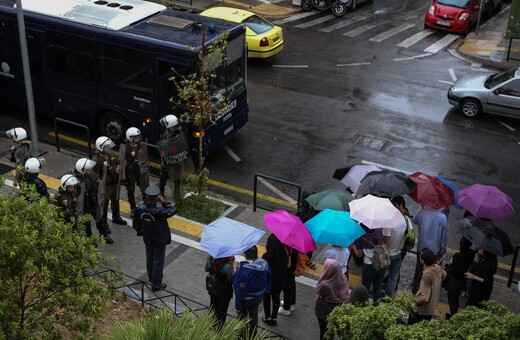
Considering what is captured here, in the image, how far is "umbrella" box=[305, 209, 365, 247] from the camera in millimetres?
9555

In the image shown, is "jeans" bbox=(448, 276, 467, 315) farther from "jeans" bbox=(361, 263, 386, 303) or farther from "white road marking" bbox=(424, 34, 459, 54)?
"white road marking" bbox=(424, 34, 459, 54)

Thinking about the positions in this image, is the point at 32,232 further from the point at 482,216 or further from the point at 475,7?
the point at 475,7

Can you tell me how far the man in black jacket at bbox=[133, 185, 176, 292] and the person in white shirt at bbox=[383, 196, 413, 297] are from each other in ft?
9.98

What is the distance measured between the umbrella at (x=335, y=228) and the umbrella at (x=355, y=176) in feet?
5.77

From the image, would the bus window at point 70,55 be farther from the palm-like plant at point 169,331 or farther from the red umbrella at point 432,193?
the palm-like plant at point 169,331

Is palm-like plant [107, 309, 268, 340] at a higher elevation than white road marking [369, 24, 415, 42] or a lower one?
higher

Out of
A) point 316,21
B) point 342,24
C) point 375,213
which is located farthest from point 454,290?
point 316,21

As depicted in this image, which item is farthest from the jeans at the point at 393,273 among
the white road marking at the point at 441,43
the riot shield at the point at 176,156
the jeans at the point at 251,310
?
the white road marking at the point at 441,43

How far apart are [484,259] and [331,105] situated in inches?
384

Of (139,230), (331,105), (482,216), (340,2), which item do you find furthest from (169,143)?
(340,2)

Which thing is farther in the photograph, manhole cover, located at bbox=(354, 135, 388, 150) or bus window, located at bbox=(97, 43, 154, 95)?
manhole cover, located at bbox=(354, 135, 388, 150)

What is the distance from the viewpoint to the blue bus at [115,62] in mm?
14773

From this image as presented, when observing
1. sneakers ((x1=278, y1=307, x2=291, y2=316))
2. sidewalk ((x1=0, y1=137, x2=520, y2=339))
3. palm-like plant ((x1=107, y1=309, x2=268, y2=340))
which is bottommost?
sidewalk ((x1=0, y1=137, x2=520, y2=339))

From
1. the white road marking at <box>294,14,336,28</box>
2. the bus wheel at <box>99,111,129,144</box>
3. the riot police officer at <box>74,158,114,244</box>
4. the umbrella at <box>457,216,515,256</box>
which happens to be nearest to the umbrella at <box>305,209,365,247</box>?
the umbrella at <box>457,216,515,256</box>
